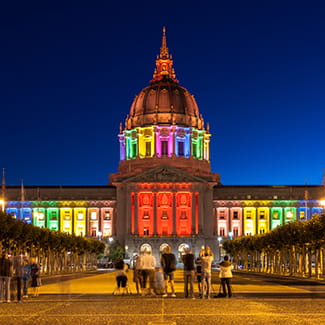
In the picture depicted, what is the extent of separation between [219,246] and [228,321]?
541 ft

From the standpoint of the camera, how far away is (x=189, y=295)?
4272 cm

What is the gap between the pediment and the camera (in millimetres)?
192875

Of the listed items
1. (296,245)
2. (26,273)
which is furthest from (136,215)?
(26,273)

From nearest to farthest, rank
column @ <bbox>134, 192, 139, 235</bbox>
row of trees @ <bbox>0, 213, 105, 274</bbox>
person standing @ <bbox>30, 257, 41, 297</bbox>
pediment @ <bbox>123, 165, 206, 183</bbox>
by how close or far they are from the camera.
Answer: person standing @ <bbox>30, 257, 41, 297</bbox> < row of trees @ <bbox>0, 213, 105, 274</bbox> < column @ <bbox>134, 192, 139, 235</bbox> < pediment @ <bbox>123, 165, 206, 183</bbox>

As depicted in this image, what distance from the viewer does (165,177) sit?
19350 centimetres

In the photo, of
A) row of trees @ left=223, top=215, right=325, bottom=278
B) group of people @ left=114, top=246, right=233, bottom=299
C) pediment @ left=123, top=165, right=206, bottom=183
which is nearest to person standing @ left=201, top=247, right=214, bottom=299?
group of people @ left=114, top=246, right=233, bottom=299

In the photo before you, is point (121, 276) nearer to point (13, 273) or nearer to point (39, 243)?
point (13, 273)

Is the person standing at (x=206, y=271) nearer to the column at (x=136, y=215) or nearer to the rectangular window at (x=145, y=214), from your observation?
the column at (x=136, y=215)

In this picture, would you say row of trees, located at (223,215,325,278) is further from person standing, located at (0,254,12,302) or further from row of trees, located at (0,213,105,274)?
person standing, located at (0,254,12,302)

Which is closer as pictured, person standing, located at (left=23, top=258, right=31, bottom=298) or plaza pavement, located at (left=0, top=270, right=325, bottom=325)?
plaza pavement, located at (left=0, top=270, right=325, bottom=325)

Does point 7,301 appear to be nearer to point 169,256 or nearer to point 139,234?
point 169,256

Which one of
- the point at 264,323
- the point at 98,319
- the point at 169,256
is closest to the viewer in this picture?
the point at 264,323

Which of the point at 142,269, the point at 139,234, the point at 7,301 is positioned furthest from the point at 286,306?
the point at 139,234

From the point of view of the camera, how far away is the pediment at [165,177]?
193m
